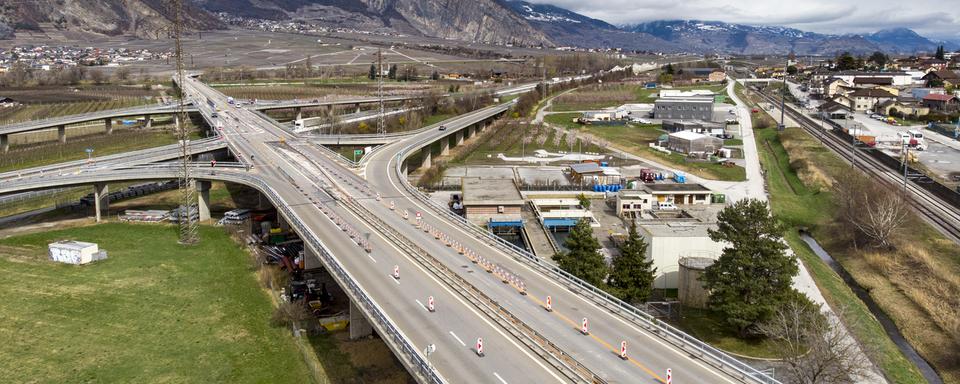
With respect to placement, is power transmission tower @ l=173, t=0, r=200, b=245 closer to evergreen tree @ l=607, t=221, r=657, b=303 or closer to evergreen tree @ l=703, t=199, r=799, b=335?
evergreen tree @ l=607, t=221, r=657, b=303

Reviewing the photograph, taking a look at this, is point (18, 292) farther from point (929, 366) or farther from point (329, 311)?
point (929, 366)

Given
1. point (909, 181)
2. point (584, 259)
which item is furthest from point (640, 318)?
point (909, 181)

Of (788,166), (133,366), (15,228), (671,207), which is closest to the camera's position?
(133,366)

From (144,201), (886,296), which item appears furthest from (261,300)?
(886,296)

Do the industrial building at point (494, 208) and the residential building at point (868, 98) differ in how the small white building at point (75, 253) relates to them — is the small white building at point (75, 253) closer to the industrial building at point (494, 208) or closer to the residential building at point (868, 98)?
the industrial building at point (494, 208)

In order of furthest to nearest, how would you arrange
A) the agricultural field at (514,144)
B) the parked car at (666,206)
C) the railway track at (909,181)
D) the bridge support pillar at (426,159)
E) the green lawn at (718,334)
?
1. the agricultural field at (514,144)
2. the bridge support pillar at (426,159)
3. the parked car at (666,206)
4. the railway track at (909,181)
5. the green lawn at (718,334)

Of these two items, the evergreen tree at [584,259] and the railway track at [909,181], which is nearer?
the evergreen tree at [584,259]

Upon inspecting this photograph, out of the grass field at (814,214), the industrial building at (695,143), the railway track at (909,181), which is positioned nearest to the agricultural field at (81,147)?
the industrial building at (695,143)

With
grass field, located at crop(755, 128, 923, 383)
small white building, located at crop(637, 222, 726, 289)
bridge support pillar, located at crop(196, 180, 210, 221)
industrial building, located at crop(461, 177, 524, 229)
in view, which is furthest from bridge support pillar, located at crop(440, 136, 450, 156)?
small white building, located at crop(637, 222, 726, 289)
